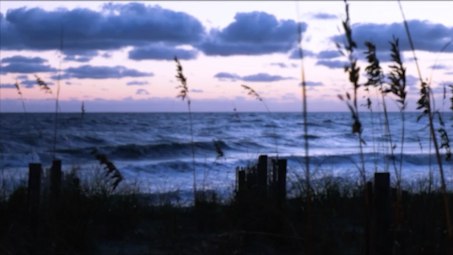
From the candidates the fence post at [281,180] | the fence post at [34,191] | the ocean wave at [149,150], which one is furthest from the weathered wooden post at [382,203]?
the ocean wave at [149,150]

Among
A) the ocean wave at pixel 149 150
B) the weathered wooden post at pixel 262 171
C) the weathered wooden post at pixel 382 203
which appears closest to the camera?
the weathered wooden post at pixel 382 203

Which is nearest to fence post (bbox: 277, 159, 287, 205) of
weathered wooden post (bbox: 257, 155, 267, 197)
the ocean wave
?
weathered wooden post (bbox: 257, 155, 267, 197)

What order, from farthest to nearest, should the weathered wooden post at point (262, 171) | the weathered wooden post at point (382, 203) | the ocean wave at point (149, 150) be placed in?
the ocean wave at point (149, 150) → the weathered wooden post at point (262, 171) → the weathered wooden post at point (382, 203)

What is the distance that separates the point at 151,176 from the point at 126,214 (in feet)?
30.8

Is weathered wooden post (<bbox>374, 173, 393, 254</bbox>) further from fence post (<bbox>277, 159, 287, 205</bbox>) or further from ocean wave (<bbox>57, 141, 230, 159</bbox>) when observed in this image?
ocean wave (<bbox>57, 141, 230, 159</bbox>)

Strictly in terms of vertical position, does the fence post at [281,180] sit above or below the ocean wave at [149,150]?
below

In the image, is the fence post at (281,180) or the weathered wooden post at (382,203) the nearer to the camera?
the weathered wooden post at (382,203)

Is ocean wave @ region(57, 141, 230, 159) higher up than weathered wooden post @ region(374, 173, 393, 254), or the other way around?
ocean wave @ region(57, 141, 230, 159)

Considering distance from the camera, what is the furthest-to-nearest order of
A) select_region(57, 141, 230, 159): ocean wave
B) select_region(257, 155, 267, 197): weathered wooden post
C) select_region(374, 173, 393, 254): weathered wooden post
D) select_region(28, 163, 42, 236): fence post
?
1. select_region(57, 141, 230, 159): ocean wave
2. select_region(257, 155, 267, 197): weathered wooden post
3. select_region(28, 163, 42, 236): fence post
4. select_region(374, 173, 393, 254): weathered wooden post

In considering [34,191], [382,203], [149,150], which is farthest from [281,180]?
[149,150]

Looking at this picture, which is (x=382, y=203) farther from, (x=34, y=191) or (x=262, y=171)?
(x=34, y=191)

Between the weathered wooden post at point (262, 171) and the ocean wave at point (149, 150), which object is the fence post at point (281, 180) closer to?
the weathered wooden post at point (262, 171)

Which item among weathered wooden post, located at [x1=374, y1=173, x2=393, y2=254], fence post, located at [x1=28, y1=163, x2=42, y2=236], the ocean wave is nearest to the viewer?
weathered wooden post, located at [x1=374, y1=173, x2=393, y2=254]

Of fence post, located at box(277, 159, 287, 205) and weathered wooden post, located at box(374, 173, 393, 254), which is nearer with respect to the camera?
weathered wooden post, located at box(374, 173, 393, 254)
